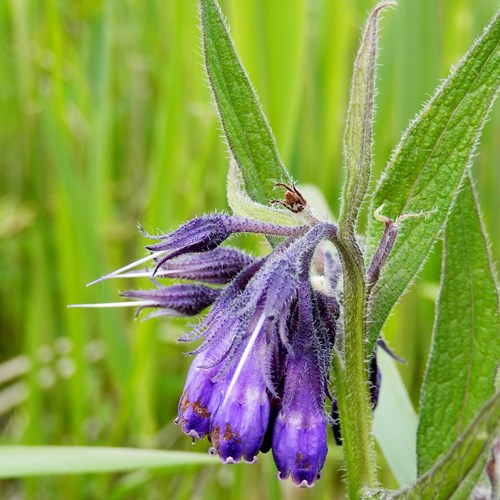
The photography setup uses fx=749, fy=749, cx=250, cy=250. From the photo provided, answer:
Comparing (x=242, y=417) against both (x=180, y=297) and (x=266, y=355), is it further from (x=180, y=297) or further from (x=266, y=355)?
(x=180, y=297)

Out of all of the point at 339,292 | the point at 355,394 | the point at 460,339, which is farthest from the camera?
the point at 460,339

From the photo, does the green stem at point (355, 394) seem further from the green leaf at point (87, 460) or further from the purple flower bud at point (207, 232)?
the green leaf at point (87, 460)

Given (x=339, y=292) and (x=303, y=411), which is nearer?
(x=303, y=411)

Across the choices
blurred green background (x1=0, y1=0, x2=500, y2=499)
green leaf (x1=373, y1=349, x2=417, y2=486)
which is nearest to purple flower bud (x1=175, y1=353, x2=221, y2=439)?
green leaf (x1=373, y1=349, x2=417, y2=486)

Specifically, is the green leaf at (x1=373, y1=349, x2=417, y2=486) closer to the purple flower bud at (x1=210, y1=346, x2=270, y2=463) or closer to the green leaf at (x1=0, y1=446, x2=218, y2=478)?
the green leaf at (x1=0, y1=446, x2=218, y2=478)

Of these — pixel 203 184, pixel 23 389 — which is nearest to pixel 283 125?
pixel 203 184

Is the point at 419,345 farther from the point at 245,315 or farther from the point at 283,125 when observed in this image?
the point at 245,315

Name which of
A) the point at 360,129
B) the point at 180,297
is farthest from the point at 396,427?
the point at 360,129
